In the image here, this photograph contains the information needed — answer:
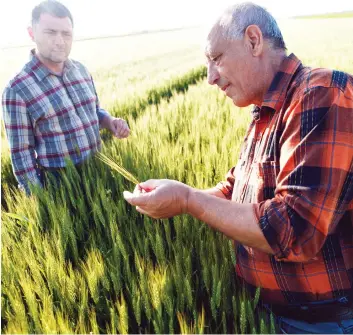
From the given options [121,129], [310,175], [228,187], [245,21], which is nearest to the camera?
[310,175]

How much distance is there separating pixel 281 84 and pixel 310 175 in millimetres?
278

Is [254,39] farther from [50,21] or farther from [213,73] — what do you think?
[50,21]

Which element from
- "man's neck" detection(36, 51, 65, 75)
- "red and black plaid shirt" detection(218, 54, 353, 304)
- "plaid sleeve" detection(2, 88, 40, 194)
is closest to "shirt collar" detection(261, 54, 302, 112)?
"red and black plaid shirt" detection(218, 54, 353, 304)

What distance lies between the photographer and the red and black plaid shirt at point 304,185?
2.77 feet

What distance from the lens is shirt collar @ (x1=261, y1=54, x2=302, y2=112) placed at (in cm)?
100

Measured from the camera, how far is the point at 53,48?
1.94 metres

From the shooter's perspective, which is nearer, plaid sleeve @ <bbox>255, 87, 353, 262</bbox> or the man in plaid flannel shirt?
plaid sleeve @ <bbox>255, 87, 353, 262</bbox>

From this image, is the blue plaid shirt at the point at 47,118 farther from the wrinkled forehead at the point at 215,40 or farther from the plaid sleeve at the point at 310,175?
the plaid sleeve at the point at 310,175

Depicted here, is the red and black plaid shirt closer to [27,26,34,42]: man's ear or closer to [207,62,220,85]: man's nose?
[207,62,220,85]: man's nose

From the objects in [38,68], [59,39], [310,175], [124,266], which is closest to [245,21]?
[310,175]

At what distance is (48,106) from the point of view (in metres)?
1.96

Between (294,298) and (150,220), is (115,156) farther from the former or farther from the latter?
(294,298)

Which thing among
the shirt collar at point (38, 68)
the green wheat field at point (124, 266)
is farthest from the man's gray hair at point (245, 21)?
the shirt collar at point (38, 68)

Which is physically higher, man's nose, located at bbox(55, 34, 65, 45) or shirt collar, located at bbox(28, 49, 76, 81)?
man's nose, located at bbox(55, 34, 65, 45)
